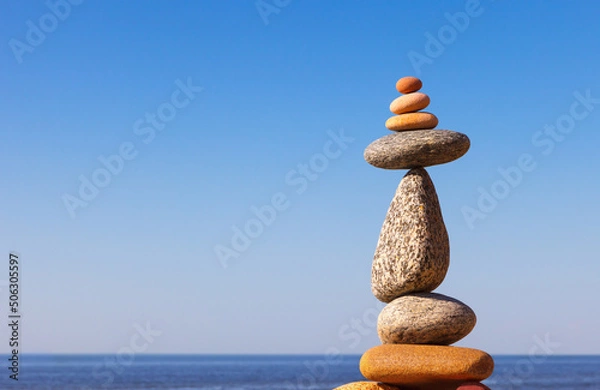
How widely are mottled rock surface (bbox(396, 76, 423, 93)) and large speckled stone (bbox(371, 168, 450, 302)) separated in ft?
4.31

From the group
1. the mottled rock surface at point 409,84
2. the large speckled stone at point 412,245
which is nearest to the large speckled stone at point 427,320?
the large speckled stone at point 412,245

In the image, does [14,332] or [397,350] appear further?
[14,332]

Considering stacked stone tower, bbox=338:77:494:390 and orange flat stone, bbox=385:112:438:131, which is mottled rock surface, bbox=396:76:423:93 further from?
orange flat stone, bbox=385:112:438:131

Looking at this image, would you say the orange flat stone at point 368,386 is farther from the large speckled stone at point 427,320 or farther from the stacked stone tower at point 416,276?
the large speckled stone at point 427,320

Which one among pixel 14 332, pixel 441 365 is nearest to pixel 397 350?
pixel 441 365

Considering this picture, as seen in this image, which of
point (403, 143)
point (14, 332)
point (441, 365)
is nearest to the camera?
point (441, 365)

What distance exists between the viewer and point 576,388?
1779 inches

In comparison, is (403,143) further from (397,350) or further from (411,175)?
(397,350)

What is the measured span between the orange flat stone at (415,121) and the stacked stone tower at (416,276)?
0.02 m

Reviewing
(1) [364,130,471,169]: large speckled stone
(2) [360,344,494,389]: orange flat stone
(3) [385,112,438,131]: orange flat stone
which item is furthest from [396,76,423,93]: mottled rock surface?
(2) [360,344,494,389]: orange flat stone

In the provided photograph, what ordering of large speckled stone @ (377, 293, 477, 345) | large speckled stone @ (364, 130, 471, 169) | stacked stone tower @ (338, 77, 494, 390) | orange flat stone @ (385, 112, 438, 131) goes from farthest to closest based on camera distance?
orange flat stone @ (385, 112, 438, 131)
large speckled stone @ (364, 130, 471, 169)
large speckled stone @ (377, 293, 477, 345)
stacked stone tower @ (338, 77, 494, 390)

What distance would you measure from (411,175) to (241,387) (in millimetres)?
39275

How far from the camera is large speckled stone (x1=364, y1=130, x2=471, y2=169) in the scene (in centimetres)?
1116

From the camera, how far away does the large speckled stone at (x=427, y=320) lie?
10.7 meters
